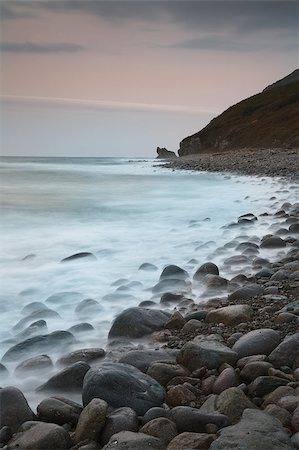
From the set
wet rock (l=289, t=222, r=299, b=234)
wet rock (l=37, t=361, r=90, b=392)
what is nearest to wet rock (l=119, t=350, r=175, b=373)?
wet rock (l=37, t=361, r=90, b=392)

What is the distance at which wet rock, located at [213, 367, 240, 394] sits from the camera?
2.58m

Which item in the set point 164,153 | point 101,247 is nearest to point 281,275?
point 101,247

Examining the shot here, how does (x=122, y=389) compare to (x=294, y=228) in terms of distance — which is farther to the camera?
(x=294, y=228)

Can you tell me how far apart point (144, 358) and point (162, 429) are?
29.6 inches

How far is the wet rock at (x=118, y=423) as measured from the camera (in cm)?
225

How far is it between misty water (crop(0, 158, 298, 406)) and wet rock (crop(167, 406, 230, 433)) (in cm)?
101

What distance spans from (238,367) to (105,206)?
10397 mm

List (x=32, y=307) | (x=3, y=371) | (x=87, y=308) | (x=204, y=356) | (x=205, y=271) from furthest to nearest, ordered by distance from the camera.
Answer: (x=205, y=271) < (x=32, y=307) < (x=87, y=308) < (x=3, y=371) < (x=204, y=356)

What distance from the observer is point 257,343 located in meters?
2.94

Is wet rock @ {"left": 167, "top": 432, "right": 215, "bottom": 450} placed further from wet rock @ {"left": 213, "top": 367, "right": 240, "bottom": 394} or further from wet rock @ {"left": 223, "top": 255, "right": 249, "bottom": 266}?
wet rock @ {"left": 223, "top": 255, "right": 249, "bottom": 266}

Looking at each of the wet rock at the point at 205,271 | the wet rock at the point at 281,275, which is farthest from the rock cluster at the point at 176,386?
the wet rock at the point at 205,271

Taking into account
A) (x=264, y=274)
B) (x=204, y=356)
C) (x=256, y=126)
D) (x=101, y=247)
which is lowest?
(x=204, y=356)

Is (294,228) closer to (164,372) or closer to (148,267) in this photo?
(148,267)

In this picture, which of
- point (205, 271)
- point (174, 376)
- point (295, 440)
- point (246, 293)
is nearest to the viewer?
point (295, 440)
